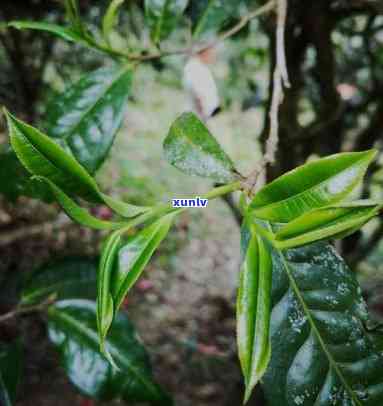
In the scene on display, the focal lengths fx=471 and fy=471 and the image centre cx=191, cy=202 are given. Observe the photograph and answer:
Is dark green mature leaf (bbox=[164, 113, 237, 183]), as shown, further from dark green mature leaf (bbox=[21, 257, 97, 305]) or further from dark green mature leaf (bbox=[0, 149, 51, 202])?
dark green mature leaf (bbox=[21, 257, 97, 305])

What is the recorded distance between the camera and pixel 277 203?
435 millimetres

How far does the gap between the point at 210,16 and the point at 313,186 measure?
0.46m

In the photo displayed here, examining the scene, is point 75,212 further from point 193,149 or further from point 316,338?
point 316,338

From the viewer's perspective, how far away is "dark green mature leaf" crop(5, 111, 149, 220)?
0.44 meters

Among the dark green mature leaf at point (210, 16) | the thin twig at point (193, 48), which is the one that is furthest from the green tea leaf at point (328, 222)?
the dark green mature leaf at point (210, 16)

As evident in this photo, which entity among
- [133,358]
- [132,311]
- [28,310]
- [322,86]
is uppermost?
[322,86]

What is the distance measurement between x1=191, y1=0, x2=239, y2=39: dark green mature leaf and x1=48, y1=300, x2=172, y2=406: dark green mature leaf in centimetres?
56

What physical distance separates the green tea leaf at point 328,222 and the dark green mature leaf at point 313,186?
3cm

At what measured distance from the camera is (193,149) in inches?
20.4

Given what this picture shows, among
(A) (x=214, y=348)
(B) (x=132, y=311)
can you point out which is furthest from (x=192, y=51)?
(B) (x=132, y=311)

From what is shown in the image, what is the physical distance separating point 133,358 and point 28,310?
235 millimetres

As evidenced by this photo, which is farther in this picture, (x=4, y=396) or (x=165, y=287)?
(x=165, y=287)

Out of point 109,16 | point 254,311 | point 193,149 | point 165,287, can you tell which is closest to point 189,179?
point 165,287

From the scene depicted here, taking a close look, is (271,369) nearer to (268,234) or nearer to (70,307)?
(268,234)
